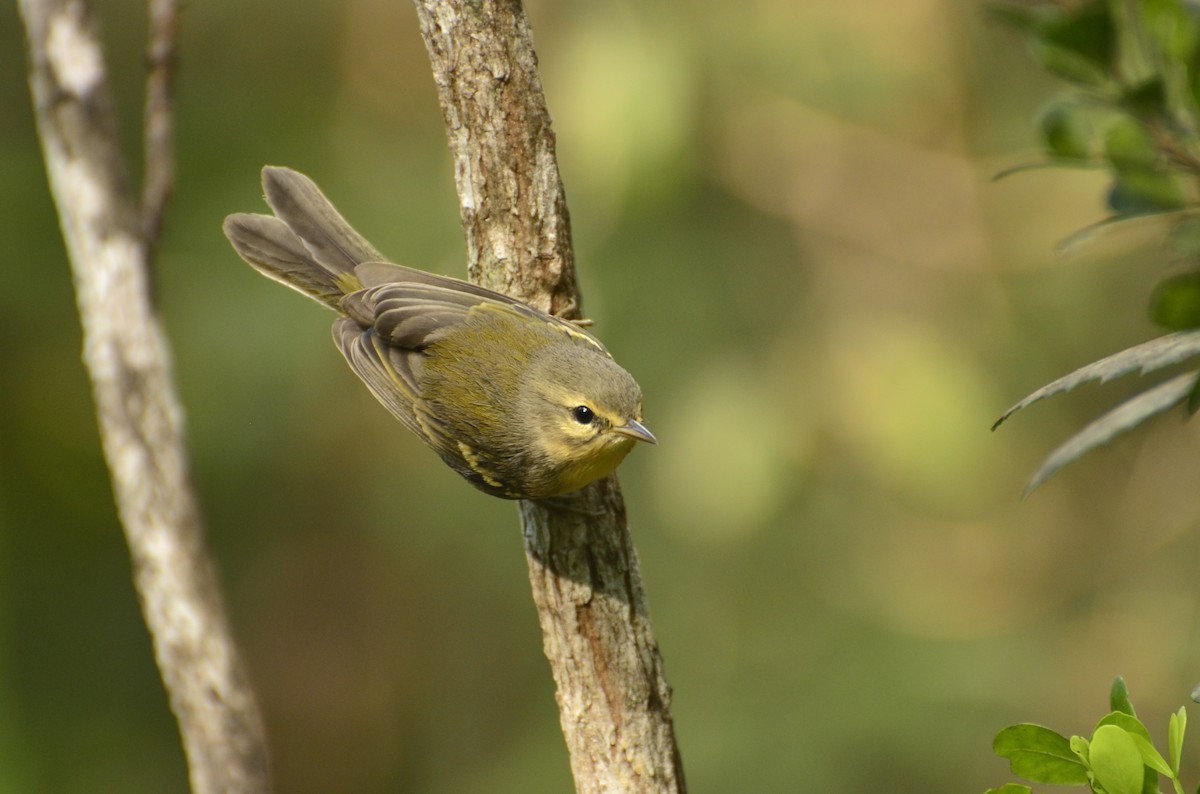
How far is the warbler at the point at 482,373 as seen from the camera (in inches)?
112

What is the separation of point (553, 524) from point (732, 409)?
2.41 meters

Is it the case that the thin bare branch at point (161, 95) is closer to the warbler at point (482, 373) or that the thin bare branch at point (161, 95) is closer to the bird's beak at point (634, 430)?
the warbler at point (482, 373)

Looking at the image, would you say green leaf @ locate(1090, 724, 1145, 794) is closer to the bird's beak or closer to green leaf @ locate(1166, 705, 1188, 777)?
green leaf @ locate(1166, 705, 1188, 777)

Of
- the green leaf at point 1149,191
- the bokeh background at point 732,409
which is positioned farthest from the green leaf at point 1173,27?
the bokeh background at point 732,409

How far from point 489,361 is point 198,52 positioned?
4.20 metres

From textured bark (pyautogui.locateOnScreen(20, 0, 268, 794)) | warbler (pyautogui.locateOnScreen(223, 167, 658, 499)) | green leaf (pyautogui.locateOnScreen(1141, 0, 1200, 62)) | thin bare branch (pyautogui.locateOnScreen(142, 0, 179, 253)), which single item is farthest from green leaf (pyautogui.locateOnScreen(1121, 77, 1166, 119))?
thin bare branch (pyautogui.locateOnScreen(142, 0, 179, 253))

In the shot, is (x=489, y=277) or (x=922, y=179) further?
(x=922, y=179)

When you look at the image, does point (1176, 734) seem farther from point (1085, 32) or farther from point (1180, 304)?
point (1085, 32)

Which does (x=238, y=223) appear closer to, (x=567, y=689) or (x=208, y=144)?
(x=567, y=689)

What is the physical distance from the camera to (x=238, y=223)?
3596 mm

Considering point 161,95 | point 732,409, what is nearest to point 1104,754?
point 161,95

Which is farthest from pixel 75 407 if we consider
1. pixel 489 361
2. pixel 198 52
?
pixel 489 361

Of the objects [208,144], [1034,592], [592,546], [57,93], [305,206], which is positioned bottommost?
[592,546]

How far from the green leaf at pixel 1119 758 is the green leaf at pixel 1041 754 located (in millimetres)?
72
